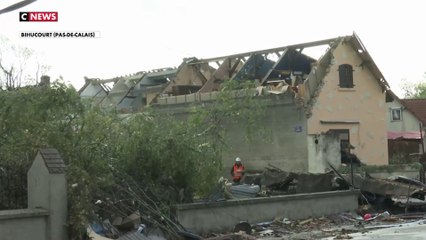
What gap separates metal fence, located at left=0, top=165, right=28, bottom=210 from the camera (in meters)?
11.5

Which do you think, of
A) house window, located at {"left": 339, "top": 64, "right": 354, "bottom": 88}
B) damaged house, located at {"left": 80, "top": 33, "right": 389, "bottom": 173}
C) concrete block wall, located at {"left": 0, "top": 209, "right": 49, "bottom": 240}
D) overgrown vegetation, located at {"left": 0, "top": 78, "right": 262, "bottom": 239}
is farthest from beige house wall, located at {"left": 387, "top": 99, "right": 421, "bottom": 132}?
concrete block wall, located at {"left": 0, "top": 209, "right": 49, "bottom": 240}

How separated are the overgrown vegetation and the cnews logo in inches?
68.4

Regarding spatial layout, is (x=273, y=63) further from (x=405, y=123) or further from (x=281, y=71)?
(x=405, y=123)

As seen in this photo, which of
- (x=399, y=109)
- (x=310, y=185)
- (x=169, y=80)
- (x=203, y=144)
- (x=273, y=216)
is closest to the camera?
(x=203, y=144)

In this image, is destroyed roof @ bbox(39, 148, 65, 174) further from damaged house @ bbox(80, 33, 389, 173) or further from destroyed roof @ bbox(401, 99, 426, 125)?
destroyed roof @ bbox(401, 99, 426, 125)

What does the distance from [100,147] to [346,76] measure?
745 inches

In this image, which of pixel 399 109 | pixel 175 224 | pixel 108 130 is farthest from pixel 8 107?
pixel 399 109

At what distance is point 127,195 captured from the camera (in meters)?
12.9

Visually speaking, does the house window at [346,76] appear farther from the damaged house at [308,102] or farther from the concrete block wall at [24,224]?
the concrete block wall at [24,224]

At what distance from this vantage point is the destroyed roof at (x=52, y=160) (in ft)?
34.9

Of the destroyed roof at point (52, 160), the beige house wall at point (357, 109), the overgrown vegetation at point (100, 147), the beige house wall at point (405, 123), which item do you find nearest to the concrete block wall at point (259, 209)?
the overgrown vegetation at point (100, 147)

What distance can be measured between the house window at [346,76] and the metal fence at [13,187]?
20289 mm

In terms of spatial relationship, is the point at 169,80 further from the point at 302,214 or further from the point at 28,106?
the point at 28,106

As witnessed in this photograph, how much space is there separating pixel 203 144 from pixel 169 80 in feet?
69.2
